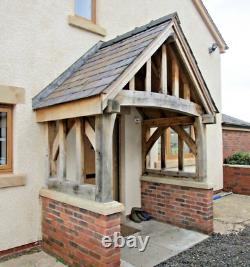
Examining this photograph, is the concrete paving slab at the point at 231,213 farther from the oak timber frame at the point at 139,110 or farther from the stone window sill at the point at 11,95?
the stone window sill at the point at 11,95

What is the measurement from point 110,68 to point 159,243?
3.37 metres

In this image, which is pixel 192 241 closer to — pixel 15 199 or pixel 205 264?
pixel 205 264

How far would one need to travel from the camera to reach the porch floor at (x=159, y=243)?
175 inches

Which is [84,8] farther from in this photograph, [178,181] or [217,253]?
[217,253]

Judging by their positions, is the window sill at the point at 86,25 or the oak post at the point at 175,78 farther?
the window sill at the point at 86,25

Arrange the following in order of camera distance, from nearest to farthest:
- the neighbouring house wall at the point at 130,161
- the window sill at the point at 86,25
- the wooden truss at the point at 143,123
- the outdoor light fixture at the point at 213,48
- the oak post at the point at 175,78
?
the wooden truss at the point at 143,123 → the oak post at the point at 175,78 → the window sill at the point at 86,25 → the neighbouring house wall at the point at 130,161 → the outdoor light fixture at the point at 213,48

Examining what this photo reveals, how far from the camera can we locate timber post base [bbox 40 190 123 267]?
144 inches

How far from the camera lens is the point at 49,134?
4977 millimetres

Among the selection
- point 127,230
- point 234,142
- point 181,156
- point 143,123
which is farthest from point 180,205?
point 234,142

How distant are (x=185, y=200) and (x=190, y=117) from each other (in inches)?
71.9

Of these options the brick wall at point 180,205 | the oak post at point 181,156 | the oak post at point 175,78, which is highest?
the oak post at point 175,78

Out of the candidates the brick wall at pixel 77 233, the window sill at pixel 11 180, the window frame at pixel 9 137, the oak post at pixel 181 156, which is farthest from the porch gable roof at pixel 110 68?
the brick wall at pixel 77 233

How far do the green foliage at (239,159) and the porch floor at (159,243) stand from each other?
5.64 m

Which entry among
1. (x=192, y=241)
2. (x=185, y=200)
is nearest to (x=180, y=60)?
(x=185, y=200)
